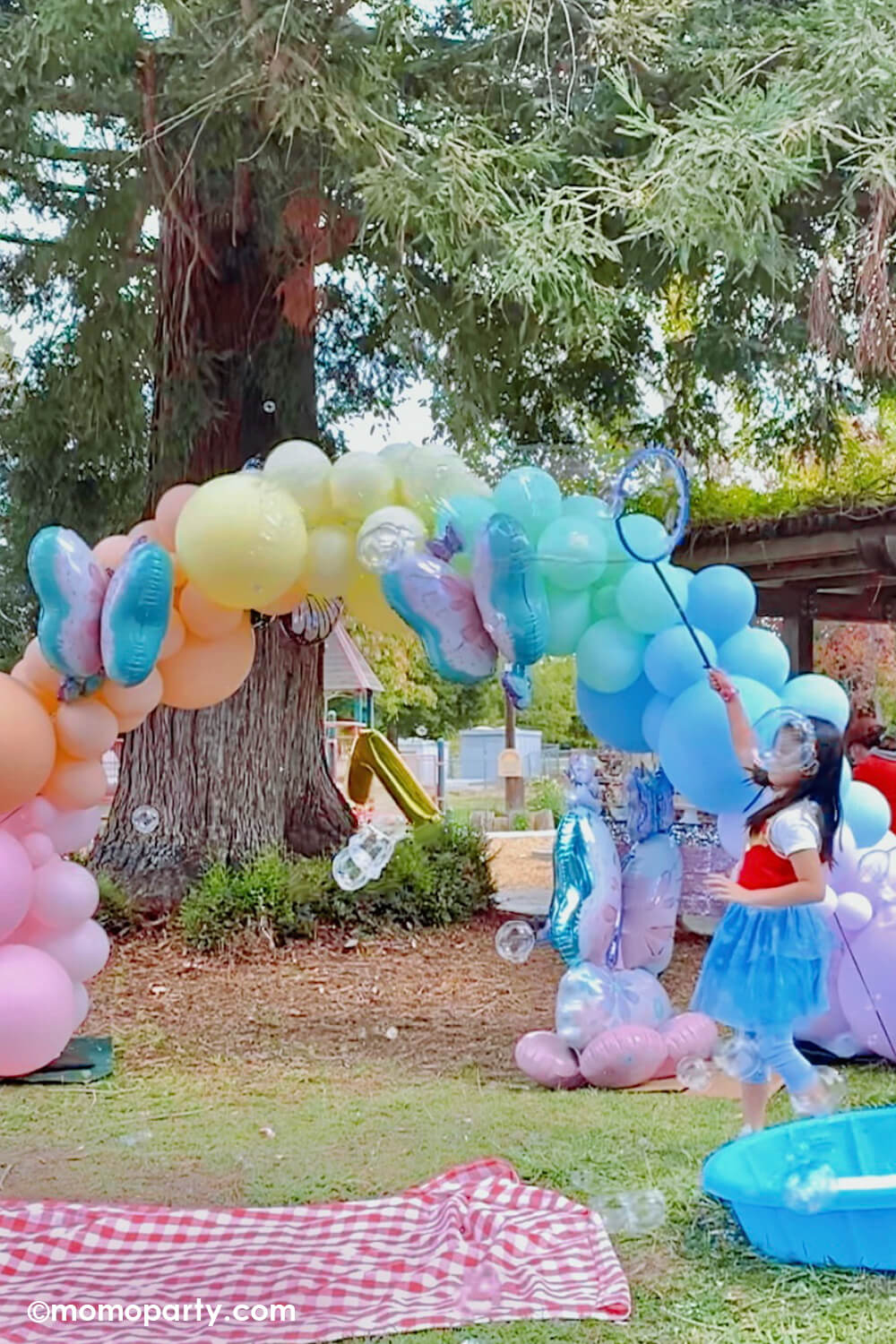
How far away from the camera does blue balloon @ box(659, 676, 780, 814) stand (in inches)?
168

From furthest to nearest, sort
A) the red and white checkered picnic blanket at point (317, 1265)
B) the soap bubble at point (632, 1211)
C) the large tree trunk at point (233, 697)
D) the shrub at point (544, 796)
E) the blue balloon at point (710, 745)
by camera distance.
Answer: the shrub at point (544, 796) < the large tree trunk at point (233, 697) < the blue balloon at point (710, 745) < the soap bubble at point (632, 1211) < the red and white checkered picnic blanket at point (317, 1265)

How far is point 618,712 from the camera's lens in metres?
4.78

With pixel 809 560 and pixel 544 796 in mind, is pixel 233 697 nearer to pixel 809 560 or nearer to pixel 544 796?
pixel 809 560

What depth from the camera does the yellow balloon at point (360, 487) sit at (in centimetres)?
462

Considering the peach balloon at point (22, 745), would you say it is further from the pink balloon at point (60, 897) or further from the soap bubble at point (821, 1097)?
the soap bubble at point (821, 1097)

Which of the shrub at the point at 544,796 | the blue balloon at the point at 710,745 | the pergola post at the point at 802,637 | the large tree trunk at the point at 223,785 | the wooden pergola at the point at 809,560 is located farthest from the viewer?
the shrub at the point at 544,796

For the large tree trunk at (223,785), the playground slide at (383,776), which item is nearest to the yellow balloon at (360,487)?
the large tree trunk at (223,785)

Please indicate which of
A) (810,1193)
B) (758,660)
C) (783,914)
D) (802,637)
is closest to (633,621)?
(758,660)

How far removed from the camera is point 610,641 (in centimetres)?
455

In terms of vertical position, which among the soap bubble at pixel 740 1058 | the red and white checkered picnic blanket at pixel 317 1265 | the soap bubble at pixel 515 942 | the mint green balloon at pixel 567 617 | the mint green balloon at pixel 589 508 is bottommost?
the red and white checkered picnic blanket at pixel 317 1265

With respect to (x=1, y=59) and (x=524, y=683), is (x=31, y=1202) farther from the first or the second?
(x=1, y=59)

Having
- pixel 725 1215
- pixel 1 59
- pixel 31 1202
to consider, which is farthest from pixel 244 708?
pixel 725 1215

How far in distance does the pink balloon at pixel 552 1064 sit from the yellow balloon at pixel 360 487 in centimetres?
196

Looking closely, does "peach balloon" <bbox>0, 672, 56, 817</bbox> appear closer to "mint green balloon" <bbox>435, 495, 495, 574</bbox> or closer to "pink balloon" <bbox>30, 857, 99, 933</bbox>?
"pink balloon" <bbox>30, 857, 99, 933</bbox>
